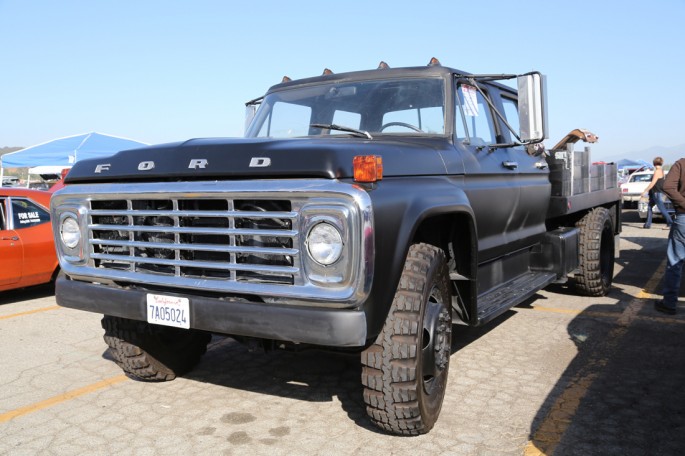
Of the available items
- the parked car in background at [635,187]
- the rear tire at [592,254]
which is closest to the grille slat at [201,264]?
the rear tire at [592,254]

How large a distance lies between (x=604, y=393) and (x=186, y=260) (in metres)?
2.79

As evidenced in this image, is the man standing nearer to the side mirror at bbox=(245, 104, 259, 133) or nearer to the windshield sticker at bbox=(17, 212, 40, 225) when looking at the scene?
the side mirror at bbox=(245, 104, 259, 133)

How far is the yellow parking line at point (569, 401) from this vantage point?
325 centimetres

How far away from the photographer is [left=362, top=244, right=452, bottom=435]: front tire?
3104mm

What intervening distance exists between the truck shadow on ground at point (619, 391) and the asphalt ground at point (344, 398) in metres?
0.01

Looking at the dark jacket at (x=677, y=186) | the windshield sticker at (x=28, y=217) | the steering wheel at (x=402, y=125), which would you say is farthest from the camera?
the windshield sticker at (x=28, y=217)

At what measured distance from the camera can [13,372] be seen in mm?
4707

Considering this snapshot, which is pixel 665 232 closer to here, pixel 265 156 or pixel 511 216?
pixel 511 216

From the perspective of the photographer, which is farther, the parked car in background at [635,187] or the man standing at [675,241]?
the parked car in background at [635,187]

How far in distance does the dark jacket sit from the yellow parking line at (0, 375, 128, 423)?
5.36 m

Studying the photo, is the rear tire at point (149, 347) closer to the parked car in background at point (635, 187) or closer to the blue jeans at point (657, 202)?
the blue jeans at point (657, 202)

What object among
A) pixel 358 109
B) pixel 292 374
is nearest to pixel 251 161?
pixel 358 109

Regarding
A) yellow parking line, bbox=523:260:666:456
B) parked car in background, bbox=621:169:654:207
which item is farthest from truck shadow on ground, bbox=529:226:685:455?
parked car in background, bbox=621:169:654:207

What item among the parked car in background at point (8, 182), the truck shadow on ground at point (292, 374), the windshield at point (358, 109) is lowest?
the truck shadow on ground at point (292, 374)
